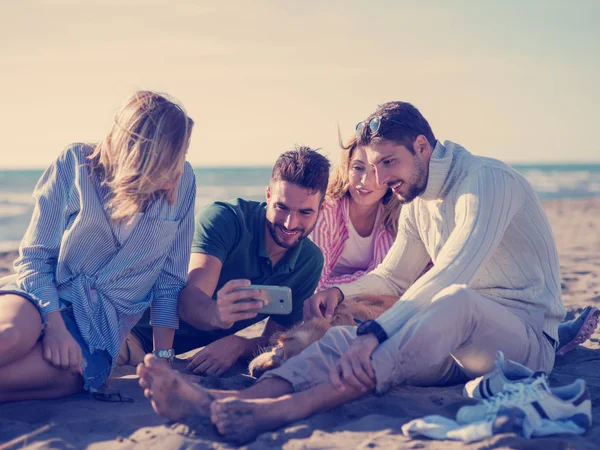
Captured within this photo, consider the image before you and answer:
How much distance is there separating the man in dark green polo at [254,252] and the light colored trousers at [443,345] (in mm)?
914

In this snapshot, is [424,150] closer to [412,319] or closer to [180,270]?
[412,319]

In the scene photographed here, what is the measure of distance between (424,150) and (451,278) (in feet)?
3.03

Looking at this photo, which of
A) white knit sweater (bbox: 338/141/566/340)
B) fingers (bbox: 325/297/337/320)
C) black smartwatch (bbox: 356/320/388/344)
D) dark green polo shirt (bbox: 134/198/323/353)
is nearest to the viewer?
black smartwatch (bbox: 356/320/388/344)

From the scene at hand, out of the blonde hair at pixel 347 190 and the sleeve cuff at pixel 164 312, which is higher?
the blonde hair at pixel 347 190

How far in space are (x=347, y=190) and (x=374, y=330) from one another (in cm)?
217

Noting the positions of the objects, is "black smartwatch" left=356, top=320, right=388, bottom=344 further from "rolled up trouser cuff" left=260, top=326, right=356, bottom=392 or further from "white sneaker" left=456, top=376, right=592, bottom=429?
"white sneaker" left=456, top=376, right=592, bottom=429

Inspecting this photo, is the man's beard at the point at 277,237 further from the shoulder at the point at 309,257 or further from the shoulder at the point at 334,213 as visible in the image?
the shoulder at the point at 334,213

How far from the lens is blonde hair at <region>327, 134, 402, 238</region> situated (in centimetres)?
503

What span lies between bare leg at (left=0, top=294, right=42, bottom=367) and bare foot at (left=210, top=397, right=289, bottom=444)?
0.99 metres

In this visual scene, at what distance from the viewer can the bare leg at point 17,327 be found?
308 centimetres

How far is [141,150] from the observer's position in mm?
3275

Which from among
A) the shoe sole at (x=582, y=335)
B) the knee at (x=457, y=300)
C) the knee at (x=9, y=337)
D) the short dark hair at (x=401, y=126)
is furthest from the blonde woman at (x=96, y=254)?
the shoe sole at (x=582, y=335)

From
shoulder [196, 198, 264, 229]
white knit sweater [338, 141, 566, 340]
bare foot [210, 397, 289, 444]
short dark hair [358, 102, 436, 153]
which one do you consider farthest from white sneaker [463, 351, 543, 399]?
shoulder [196, 198, 264, 229]

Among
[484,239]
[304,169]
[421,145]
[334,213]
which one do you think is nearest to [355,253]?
[334,213]
